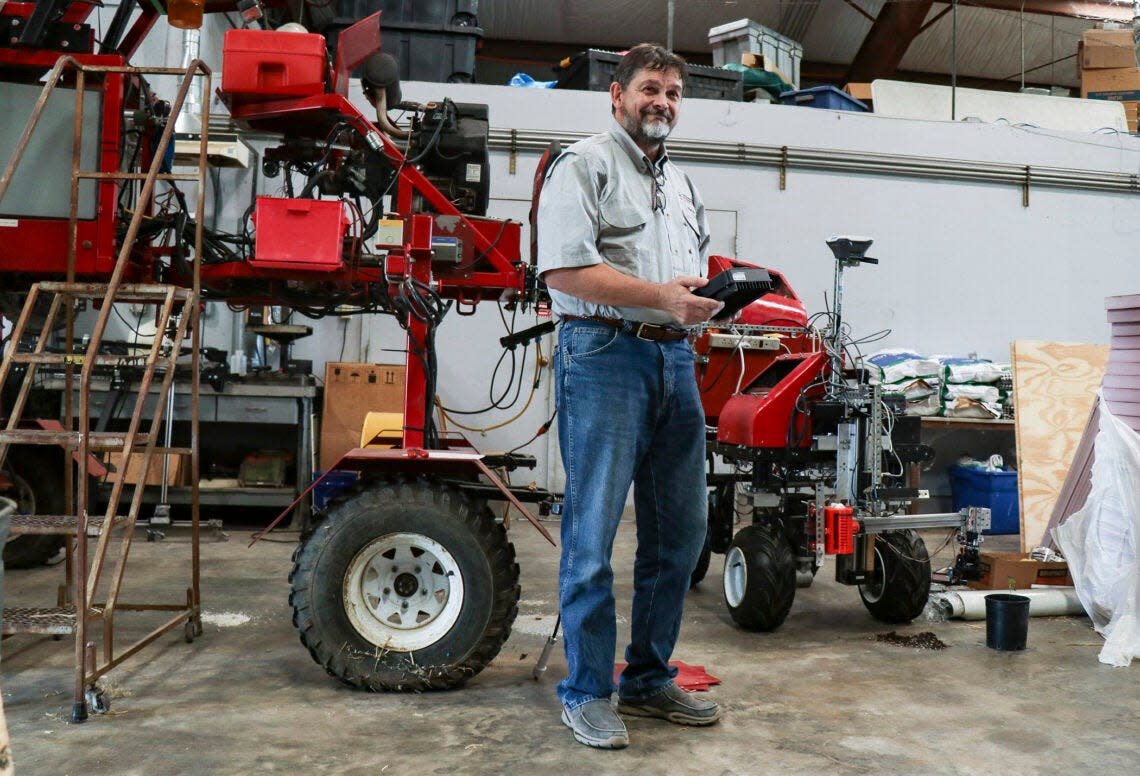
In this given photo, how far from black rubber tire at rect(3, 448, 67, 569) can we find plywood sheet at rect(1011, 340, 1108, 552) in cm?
495

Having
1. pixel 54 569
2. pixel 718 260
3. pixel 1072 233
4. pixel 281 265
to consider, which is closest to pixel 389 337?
pixel 54 569

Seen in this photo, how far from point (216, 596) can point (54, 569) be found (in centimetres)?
109

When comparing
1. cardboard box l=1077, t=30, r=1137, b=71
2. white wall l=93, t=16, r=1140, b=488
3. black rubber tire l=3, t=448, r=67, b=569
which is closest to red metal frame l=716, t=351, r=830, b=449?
white wall l=93, t=16, r=1140, b=488

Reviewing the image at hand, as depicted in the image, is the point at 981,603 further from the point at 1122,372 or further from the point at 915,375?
the point at 915,375

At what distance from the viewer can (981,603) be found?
13.2 ft

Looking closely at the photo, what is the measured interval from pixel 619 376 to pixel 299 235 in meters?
1.31

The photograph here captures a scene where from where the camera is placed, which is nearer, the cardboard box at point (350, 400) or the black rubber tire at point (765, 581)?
the black rubber tire at point (765, 581)

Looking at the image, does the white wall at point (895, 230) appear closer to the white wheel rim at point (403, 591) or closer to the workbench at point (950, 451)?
the workbench at point (950, 451)

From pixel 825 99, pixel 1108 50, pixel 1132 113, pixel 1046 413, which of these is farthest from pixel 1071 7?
pixel 1046 413

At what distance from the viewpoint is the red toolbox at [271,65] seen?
316 cm

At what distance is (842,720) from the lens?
8.87ft

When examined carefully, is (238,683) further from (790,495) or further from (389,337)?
(389,337)

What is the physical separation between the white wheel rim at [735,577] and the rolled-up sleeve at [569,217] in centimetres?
182

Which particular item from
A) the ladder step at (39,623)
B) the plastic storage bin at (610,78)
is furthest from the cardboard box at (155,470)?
the plastic storage bin at (610,78)
